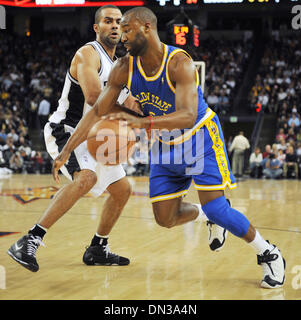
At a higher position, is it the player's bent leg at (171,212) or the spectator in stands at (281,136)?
the player's bent leg at (171,212)

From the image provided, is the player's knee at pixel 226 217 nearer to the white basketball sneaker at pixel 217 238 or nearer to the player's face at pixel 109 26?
the white basketball sneaker at pixel 217 238

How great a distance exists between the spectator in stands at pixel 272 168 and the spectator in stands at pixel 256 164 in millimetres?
287

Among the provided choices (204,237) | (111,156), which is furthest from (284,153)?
(111,156)

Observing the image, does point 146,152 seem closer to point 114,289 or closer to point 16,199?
point 16,199

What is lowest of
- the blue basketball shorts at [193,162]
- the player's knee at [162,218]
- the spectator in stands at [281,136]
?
the spectator in stands at [281,136]

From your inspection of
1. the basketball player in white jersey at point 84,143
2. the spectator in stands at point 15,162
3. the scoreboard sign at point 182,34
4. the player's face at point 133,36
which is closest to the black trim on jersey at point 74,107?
the basketball player in white jersey at point 84,143

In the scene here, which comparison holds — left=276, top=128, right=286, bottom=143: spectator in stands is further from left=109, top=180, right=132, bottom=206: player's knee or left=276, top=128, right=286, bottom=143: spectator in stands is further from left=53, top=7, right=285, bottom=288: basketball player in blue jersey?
left=53, top=7, right=285, bottom=288: basketball player in blue jersey

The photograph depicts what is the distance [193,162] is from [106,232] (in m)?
1.10

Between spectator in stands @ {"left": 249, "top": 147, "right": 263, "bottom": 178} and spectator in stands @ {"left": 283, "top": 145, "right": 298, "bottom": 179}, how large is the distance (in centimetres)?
66

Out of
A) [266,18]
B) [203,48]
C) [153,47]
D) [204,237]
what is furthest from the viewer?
[266,18]

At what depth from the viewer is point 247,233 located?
3.32 meters

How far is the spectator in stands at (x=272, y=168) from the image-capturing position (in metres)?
13.5

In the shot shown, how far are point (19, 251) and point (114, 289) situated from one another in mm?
703

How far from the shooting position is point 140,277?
3.58 meters
